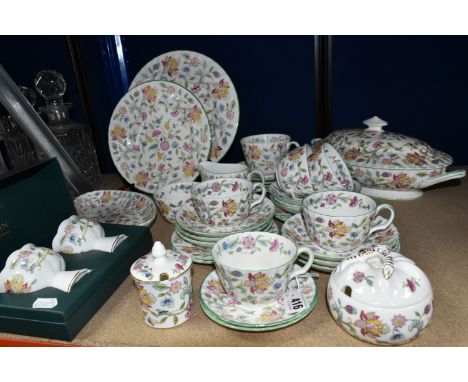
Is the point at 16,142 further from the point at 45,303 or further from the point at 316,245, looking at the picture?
the point at 316,245

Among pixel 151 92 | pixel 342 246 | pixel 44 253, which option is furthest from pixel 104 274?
pixel 151 92

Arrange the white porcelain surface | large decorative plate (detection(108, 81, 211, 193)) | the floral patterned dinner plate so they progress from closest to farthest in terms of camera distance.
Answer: the white porcelain surface, the floral patterned dinner plate, large decorative plate (detection(108, 81, 211, 193))

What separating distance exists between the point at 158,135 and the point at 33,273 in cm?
64

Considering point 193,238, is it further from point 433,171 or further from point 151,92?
point 433,171

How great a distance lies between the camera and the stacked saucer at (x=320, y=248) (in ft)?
2.63

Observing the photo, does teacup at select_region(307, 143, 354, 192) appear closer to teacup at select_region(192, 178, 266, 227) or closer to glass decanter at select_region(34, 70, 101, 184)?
teacup at select_region(192, 178, 266, 227)

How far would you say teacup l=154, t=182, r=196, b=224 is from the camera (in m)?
1.04

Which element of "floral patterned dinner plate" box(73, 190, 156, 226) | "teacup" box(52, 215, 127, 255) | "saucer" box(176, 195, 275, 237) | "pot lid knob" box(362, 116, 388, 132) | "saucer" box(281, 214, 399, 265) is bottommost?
"floral patterned dinner plate" box(73, 190, 156, 226)

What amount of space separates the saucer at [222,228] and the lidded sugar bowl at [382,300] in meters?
0.29

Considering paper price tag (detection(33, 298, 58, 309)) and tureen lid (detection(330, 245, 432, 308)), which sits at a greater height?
tureen lid (detection(330, 245, 432, 308))

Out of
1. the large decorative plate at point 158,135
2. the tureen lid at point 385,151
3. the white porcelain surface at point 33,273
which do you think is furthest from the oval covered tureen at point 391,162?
the white porcelain surface at point 33,273

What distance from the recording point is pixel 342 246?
80 cm

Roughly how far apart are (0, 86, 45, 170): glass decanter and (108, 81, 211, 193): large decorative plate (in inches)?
11.2

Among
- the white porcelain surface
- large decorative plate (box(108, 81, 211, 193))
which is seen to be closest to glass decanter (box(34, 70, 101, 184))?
large decorative plate (box(108, 81, 211, 193))
